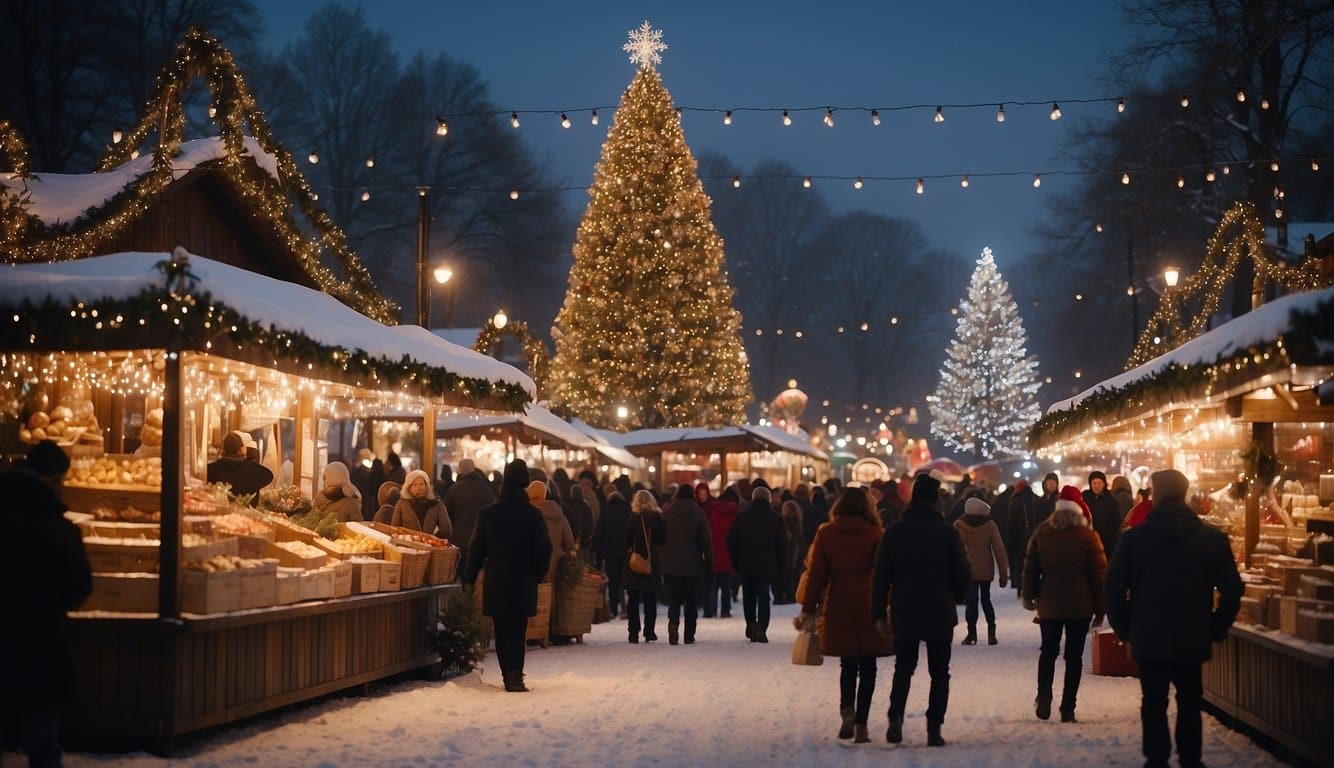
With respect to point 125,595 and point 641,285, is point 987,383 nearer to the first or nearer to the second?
point 641,285

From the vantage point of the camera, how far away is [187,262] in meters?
9.98

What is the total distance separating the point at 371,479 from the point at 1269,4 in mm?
14524

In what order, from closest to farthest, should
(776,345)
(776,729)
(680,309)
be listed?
(776,729) → (680,309) → (776,345)

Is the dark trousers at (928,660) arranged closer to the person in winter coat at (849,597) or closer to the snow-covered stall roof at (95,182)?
the person in winter coat at (849,597)

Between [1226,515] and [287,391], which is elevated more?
[287,391]

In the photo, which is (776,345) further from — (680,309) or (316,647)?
(316,647)

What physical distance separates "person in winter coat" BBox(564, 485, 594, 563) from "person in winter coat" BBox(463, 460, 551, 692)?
8.82 meters

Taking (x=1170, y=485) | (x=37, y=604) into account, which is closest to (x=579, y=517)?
(x=1170, y=485)

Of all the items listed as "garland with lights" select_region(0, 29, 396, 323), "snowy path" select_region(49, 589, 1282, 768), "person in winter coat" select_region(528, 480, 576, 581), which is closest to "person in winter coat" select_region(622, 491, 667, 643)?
"person in winter coat" select_region(528, 480, 576, 581)

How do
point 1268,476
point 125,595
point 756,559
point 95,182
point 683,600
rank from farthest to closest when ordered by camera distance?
point 683,600 → point 756,559 → point 95,182 → point 1268,476 → point 125,595

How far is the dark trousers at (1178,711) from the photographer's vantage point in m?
8.98

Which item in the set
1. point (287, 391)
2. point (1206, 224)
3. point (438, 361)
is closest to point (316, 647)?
point (438, 361)

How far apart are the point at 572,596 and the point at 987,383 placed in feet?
219

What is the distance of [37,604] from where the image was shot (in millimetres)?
7535
